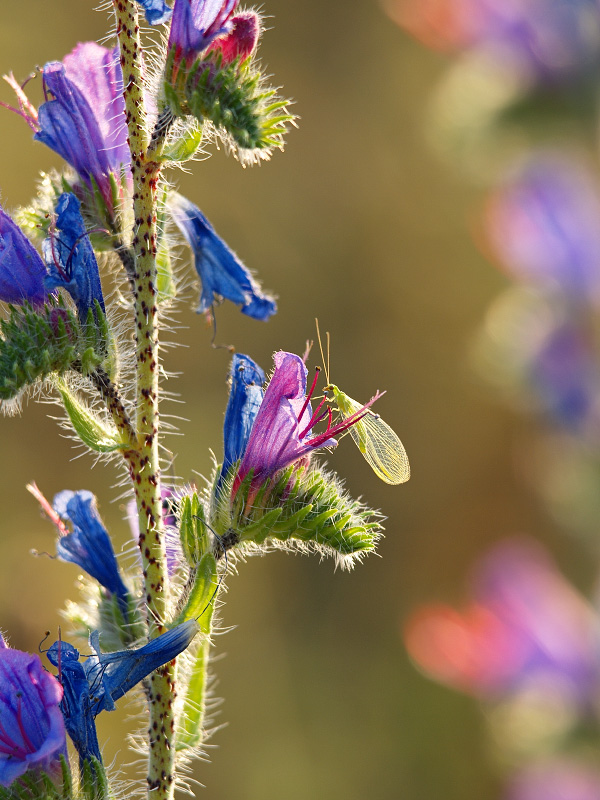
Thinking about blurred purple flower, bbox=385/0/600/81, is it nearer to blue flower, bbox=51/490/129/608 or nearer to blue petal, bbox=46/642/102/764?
blue flower, bbox=51/490/129/608

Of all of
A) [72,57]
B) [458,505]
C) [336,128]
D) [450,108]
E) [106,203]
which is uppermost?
[336,128]

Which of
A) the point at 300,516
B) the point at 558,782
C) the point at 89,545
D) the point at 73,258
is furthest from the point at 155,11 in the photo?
the point at 558,782

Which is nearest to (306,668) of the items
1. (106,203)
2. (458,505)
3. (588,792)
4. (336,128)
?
(458,505)

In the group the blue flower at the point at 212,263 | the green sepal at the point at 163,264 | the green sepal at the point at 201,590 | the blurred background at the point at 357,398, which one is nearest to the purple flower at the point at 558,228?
the blurred background at the point at 357,398

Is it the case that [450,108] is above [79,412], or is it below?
above

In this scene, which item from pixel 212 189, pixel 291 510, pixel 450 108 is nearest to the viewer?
pixel 291 510

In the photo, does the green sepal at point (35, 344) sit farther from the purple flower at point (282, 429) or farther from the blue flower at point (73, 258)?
the purple flower at point (282, 429)

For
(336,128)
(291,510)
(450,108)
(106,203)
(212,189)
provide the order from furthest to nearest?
(336,128) < (212,189) < (450,108) < (106,203) < (291,510)

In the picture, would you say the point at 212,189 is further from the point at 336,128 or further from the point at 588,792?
the point at 588,792
